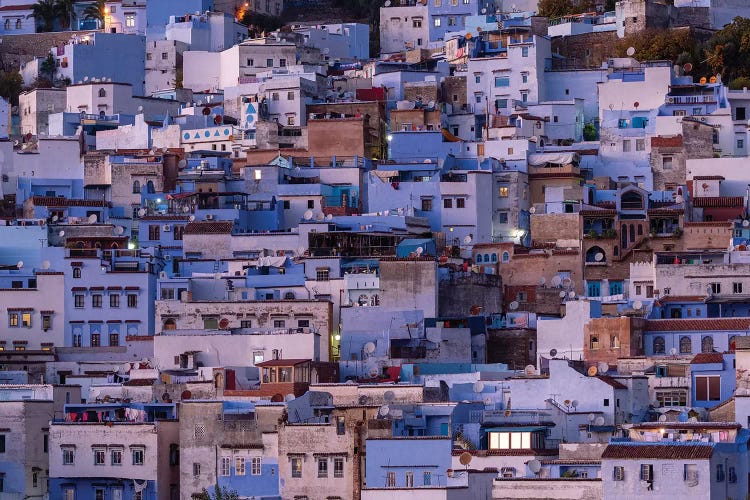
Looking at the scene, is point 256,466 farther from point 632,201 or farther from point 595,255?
point 632,201

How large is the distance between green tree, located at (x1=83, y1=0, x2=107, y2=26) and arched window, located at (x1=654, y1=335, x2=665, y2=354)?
44.9 metres

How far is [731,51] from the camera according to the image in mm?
90188

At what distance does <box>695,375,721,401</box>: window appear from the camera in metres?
59.8

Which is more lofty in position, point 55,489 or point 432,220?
point 432,220

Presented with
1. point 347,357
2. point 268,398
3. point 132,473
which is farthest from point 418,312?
point 132,473

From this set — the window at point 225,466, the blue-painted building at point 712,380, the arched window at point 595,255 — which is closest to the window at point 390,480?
the window at point 225,466

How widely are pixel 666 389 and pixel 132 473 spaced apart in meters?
13.4

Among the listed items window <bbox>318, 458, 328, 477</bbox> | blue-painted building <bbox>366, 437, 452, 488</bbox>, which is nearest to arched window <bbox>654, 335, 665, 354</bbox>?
blue-painted building <bbox>366, 437, 452, 488</bbox>

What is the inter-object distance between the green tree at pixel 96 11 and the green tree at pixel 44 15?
1693mm

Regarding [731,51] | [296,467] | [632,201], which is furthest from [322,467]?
[731,51]

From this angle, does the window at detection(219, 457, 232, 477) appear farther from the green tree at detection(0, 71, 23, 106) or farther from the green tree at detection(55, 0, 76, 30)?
the green tree at detection(55, 0, 76, 30)

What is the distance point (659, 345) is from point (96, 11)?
152 ft

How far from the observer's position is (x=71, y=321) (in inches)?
2817

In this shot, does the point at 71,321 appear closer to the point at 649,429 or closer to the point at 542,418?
the point at 542,418
